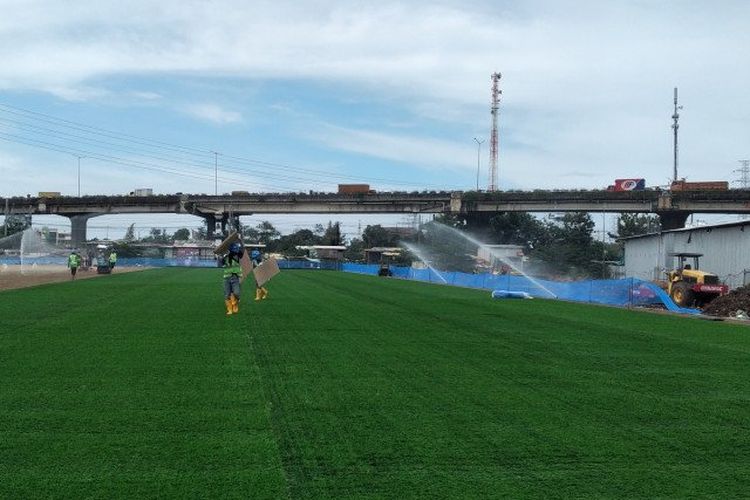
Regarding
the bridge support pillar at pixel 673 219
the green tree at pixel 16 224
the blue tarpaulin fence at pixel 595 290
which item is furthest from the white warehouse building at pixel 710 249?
the green tree at pixel 16 224

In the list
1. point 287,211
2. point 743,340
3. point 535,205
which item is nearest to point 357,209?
point 287,211

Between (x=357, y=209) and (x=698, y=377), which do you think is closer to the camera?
(x=698, y=377)

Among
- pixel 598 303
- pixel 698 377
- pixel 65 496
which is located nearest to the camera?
pixel 65 496

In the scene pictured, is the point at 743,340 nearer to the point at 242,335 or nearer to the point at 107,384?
the point at 242,335

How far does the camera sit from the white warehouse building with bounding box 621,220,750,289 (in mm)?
35406

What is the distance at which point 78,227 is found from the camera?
105375mm

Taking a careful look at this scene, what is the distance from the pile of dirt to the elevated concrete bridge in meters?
53.7

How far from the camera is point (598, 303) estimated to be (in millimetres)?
30891

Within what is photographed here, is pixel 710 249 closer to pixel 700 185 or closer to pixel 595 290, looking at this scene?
pixel 595 290

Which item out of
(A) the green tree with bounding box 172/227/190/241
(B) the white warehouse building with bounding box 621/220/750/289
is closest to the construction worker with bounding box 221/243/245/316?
(B) the white warehouse building with bounding box 621/220/750/289

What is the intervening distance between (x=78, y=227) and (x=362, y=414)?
106459 mm

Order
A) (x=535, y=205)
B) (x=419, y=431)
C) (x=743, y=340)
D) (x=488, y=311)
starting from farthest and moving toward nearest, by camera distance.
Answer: (x=535, y=205)
(x=488, y=311)
(x=743, y=340)
(x=419, y=431)

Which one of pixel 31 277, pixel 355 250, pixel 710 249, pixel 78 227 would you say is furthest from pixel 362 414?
pixel 355 250

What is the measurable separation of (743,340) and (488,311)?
308 inches
